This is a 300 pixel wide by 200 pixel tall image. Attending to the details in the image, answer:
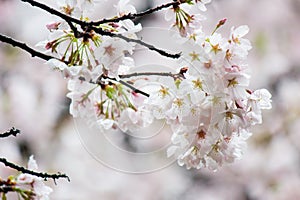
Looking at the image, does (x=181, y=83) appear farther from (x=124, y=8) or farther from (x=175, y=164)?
(x=175, y=164)

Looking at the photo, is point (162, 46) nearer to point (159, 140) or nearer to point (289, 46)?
point (159, 140)

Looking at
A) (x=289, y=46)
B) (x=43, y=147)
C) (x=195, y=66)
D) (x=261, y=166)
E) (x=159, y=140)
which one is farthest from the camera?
(x=289, y=46)

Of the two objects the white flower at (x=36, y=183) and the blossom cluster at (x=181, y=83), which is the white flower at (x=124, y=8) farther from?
the white flower at (x=36, y=183)

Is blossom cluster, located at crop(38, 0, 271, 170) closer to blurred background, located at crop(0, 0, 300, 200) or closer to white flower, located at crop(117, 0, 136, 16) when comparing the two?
white flower, located at crop(117, 0, 136, 16)

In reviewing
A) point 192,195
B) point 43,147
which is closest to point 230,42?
point 43,147

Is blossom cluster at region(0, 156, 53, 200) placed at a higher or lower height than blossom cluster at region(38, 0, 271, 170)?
lower

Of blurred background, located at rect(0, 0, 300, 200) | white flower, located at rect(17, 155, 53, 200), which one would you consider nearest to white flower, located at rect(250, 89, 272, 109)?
white flower, located at rect(17, 155, 53, 200)

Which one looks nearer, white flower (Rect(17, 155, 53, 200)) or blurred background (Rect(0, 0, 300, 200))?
white flower (Rect(17, 155, 53, 200))

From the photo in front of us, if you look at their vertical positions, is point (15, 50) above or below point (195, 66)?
above

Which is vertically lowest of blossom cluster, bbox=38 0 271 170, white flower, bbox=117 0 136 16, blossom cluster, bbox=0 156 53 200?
blossom cluster, bbox=0 156 53 200
